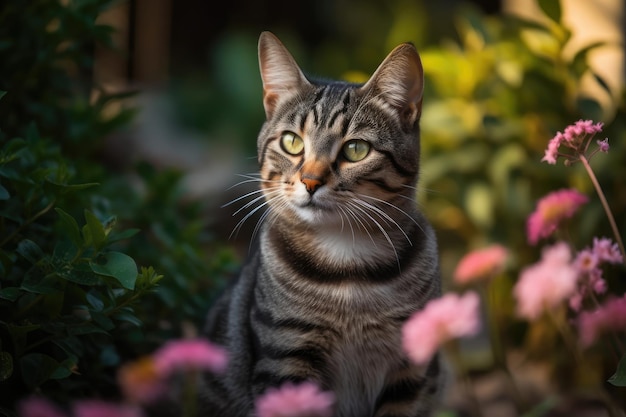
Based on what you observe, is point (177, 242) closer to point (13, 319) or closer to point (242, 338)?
point (242, 338)

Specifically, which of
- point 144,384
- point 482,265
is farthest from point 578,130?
point 144,384

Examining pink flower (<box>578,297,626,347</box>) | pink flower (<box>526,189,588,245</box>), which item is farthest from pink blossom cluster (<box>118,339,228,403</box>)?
pink flower (<box>526,189,588,245</box>)

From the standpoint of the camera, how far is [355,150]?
2.17m

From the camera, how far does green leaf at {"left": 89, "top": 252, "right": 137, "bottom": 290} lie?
5.85ft

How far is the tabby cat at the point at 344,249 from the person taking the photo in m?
2.11

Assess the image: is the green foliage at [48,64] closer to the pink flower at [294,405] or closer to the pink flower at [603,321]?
the pink flower at [294,405]

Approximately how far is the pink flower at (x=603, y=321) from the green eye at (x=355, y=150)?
76 cm

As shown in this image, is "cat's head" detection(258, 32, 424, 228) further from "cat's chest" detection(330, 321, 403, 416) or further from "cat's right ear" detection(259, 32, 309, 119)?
"cat's chest" detection(330, 321, 403, 416)

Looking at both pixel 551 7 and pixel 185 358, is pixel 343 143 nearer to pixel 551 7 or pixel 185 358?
pixel 185 358

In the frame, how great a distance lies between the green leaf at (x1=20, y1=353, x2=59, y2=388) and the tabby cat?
1.92ft

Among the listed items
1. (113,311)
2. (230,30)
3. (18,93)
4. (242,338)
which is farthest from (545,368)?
(230,30)

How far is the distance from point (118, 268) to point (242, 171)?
12.3ft

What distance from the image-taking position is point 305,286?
2166 millimetres

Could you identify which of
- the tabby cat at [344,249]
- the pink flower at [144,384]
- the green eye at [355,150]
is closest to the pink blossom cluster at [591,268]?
the tabby cat at [344,249]
